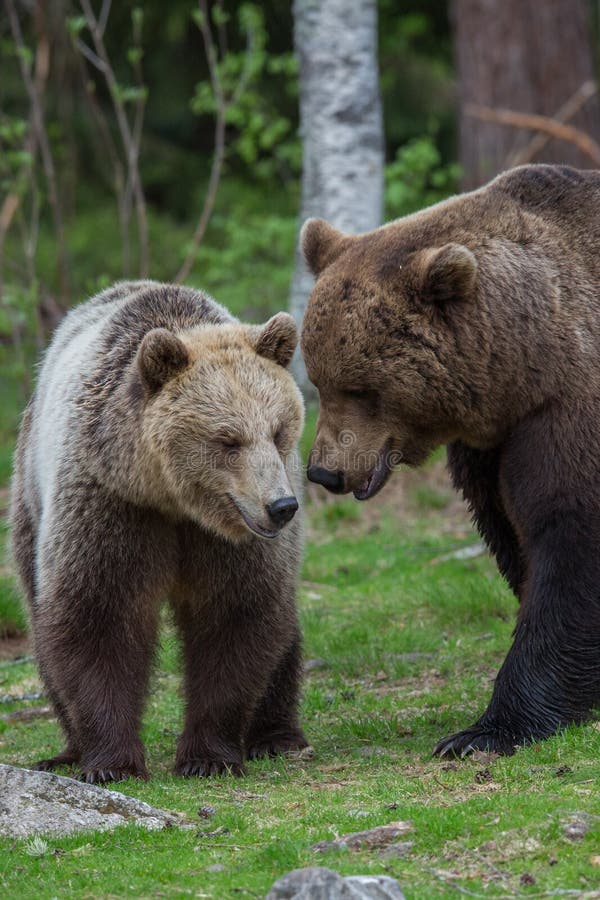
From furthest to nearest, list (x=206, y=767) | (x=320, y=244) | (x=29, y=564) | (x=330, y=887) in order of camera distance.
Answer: (x=29, y=564)
(x=320, y=244)
(x=206, y=767)
(x=330, y=887)

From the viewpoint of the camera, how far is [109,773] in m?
6.11

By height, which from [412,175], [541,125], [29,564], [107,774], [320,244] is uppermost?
[541,125]

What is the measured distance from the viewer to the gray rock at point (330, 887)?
3.98 metres

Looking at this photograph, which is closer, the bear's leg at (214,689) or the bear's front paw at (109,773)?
the bear's front paw at (109,773)

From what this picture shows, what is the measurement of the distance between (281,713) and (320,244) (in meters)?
2.47

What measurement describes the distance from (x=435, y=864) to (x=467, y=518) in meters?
6.94

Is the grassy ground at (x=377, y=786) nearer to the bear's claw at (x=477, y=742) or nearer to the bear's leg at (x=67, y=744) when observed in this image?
the bear's claw at (x=477, y=742)

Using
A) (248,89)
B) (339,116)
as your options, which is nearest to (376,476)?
(339,116)

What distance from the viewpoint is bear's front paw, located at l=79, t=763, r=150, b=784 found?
6105mm

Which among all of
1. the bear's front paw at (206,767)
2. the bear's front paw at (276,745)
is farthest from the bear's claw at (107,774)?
the bear's front paw at (276,745)

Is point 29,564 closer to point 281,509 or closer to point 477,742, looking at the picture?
point 281,509

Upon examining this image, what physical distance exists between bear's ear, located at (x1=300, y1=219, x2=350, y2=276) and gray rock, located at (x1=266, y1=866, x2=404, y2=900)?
11.1 ft

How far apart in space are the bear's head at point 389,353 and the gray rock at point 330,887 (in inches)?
96.3

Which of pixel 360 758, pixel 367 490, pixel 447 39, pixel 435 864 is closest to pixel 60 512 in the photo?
pixel 367 490
